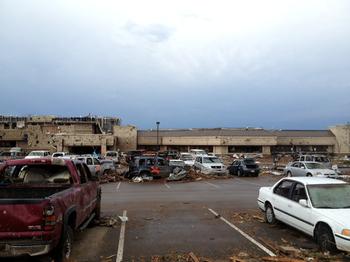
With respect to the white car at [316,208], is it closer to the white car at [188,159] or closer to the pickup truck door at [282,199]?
the pickup truck door at [282,199]

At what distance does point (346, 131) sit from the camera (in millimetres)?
88312

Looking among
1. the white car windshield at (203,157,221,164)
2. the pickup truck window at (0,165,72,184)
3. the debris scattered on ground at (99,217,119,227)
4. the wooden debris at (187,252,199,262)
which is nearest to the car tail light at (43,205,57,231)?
the pickup truck window at (0,165,72,184)

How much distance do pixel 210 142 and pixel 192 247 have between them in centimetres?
7687

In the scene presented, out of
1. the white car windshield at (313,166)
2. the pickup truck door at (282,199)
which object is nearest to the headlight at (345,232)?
the pickup truck door at (282,199)

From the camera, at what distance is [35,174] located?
10070 mm

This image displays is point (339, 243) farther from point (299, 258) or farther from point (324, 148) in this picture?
point (324, 148)

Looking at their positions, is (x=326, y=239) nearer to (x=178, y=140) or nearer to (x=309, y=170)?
(x=309, y=170)

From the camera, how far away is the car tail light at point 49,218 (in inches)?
270

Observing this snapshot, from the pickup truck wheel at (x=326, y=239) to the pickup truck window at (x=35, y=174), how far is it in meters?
5.45

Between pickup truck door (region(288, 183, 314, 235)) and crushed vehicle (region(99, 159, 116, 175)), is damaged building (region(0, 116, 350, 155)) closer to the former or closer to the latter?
crushed vehicle (region(99, 159, 116, 175))

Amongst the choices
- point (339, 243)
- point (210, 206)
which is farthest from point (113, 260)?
point (210, 206)

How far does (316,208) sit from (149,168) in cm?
2249

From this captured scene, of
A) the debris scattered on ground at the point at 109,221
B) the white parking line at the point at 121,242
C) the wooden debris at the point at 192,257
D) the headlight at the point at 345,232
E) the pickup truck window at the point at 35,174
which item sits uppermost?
the pickup truck window at the point at 35,174

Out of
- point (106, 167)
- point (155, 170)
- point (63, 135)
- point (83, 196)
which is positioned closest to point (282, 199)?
point (83, 196)
